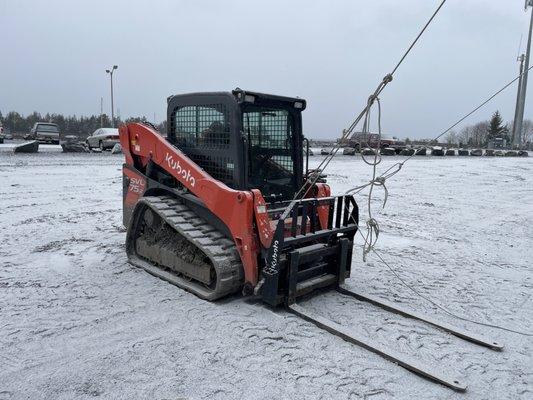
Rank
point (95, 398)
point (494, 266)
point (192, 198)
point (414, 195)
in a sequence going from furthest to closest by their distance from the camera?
point (414, 195)
point (494, 266)
point (192, 198)
point (95, 398)

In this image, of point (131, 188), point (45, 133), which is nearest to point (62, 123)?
point (45, 133)

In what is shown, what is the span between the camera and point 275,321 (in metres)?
4.27

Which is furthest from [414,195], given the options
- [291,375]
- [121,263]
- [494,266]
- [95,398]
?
[95,398]

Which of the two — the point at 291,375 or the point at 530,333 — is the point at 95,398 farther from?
the point at 530,333

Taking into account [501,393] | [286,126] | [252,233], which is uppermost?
[286,126]

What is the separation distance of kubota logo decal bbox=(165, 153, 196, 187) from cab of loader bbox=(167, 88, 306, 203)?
0.87ft

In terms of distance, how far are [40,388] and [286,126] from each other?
3.63 meters

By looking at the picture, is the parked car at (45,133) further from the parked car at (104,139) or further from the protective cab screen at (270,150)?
the protective cab screen at (270,150)

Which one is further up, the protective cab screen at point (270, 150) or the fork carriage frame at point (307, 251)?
the protective cab screen at point (270, 150)

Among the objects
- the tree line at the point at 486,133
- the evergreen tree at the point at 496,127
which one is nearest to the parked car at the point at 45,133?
the tree line at the point at 486,133

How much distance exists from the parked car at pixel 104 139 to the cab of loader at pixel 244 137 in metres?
21.0

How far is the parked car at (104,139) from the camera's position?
25548 mm

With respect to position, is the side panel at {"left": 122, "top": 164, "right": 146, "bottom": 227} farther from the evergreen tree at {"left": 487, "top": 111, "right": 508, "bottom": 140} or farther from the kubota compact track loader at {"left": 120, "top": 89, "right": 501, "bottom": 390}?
the evergreen tree at {"left": 487, "top": 111, "right": 508, "bottom": 140}

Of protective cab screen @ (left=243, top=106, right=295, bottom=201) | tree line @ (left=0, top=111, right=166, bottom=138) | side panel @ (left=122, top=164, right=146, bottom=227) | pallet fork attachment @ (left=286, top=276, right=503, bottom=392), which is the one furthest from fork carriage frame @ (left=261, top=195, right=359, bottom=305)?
tree line @ (left=0, top=111, right=166, bottom=138)
